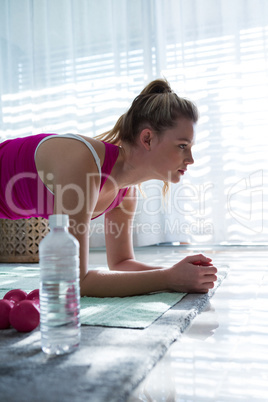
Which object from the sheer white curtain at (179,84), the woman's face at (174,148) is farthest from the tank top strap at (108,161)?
the sheer white curtain at (179,84)

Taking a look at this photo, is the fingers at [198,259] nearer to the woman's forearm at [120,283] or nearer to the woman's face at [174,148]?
the woman's forearm at [120,283]

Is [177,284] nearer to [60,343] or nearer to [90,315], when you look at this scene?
[90,315]

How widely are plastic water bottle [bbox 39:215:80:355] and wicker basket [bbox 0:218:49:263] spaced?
1.75 metres

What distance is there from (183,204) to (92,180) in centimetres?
161

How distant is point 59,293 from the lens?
31.2 inches

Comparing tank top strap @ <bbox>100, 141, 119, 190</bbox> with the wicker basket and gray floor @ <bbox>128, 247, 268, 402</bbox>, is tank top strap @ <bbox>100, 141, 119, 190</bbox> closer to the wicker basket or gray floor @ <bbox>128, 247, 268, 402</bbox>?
gray floor @ <bbox>128, 247, 268, 402</bbox>

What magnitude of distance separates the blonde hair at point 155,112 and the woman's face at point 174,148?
20 mm

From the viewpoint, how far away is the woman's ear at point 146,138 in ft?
4.66

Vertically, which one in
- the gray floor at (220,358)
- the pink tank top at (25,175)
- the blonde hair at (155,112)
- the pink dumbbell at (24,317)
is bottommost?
the gray floor at (220,358)

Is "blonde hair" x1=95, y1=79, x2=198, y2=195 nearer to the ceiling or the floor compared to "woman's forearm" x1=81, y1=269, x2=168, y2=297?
nearer to the ceiling

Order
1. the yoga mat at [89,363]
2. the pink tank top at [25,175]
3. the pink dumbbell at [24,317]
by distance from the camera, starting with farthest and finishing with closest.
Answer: the pink tank top at [25,175], the pink dumbbell at [24,317], the yoga mat at [89,363]

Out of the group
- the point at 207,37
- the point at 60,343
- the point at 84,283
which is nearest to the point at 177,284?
the point at 84,283

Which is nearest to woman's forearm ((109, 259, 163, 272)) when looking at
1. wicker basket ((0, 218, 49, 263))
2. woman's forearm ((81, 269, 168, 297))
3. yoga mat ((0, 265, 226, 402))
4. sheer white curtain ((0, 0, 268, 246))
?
woman's forearm ((81, 269, 168, 297))

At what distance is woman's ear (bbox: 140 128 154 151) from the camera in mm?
1422
